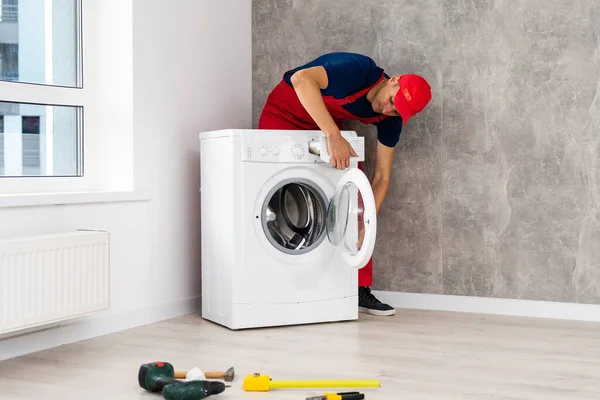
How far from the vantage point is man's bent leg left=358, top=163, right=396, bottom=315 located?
10.9 ft

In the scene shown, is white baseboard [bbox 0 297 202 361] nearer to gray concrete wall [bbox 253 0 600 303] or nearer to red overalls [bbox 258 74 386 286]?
red overalls [bbox 258 74 386 286]

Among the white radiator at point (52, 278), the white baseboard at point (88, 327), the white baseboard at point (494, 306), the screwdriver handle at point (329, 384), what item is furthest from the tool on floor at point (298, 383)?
the white baseboard at point (494, 306)

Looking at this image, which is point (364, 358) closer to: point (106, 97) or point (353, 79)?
point (353, 79)

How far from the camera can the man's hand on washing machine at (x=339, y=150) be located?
302 centimetres

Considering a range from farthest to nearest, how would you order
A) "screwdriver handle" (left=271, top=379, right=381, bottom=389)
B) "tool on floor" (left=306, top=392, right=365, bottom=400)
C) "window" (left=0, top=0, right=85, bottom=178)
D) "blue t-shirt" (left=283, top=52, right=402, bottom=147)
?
"blue t-shirt" (left=283, top=52, right=402, bottom=147) < "window" (left=0, top=0, right=85, bottom=178) < "screwdriver handle" (left=271, top=379, right=381, bottom=389) < "tool on floor" (left=306, top=392, right=365, bottom=400)

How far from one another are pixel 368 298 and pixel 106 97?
1.40m

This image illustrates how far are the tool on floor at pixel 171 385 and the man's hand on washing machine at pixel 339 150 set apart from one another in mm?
1179

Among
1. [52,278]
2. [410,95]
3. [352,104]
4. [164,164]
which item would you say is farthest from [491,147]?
[52,278]

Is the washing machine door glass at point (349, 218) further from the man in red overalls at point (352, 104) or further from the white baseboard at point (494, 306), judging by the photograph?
the white baseboard at point (494, 306)

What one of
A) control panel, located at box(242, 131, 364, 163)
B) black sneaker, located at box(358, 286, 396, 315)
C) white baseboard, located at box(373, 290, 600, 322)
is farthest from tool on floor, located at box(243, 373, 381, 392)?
white baseboard, located at box(373, 290, 600, 322)

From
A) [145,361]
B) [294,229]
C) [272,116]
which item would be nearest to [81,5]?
[272,116]

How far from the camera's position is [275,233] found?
320 centimetres

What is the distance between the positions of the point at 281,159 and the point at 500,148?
97 centimetres

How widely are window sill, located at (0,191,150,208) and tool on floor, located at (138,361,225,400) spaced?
0.78 m
